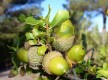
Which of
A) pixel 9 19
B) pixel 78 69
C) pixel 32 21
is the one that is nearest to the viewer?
pixel 32 21

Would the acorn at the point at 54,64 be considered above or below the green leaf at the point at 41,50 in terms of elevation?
below

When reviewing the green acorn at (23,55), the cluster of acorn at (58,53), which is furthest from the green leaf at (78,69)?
the green acorn at (23,55)

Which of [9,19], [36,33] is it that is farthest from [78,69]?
[9,19]

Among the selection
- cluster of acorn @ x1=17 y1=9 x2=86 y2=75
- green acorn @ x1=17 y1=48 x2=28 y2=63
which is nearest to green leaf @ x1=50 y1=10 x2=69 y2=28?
cluster of acorn @ x1=17 y1=9 x2=86 y2=75

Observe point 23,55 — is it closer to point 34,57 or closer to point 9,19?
point 34,57

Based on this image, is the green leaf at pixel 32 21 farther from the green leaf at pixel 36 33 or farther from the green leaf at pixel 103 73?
the green leaf at pixel 103 73

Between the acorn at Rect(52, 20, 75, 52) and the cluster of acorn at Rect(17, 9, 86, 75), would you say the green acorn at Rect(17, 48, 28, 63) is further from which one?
the acorn at Rect(52, 20, 75, 52)
